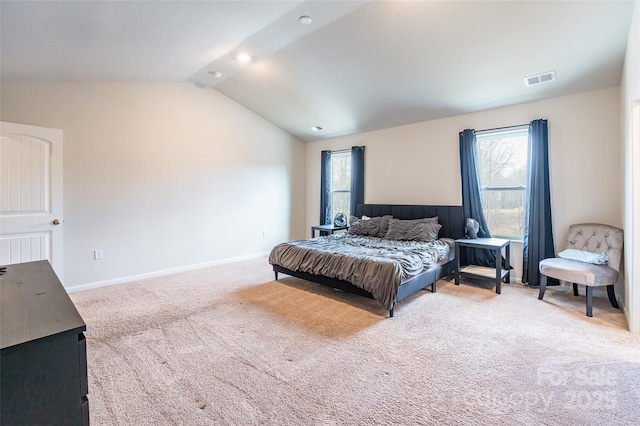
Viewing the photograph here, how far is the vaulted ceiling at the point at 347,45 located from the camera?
2.57m

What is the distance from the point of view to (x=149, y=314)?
3107 millimetres

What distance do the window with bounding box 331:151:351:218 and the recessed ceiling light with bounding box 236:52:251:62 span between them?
2.87 m

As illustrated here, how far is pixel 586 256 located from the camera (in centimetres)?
330

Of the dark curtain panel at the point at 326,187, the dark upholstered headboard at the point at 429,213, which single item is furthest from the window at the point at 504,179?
the dark curtain panel at the point at 326,187

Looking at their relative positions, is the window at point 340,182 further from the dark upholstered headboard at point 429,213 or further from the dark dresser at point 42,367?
the dark dresser at point 42,367

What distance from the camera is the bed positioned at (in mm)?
2996

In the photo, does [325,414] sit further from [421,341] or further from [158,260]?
[158,260]

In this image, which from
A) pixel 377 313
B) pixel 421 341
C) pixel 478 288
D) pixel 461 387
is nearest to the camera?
pixel 461 387

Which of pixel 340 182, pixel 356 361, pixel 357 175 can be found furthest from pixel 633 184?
pixel 340 182

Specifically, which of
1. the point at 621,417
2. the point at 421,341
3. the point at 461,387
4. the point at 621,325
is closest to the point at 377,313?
the point at 421,341

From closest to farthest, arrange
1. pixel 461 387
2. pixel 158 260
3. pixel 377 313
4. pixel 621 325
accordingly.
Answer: pixel 461 387 < pixel 621 325 < pixel 377 313 < pixel 158 260

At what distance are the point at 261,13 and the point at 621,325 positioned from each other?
4510mm

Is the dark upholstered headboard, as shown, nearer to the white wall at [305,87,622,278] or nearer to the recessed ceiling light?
the white wall at [305,87,622,278]

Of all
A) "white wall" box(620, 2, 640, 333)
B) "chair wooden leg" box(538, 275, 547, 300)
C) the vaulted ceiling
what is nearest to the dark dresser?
the vaulted ceiling
